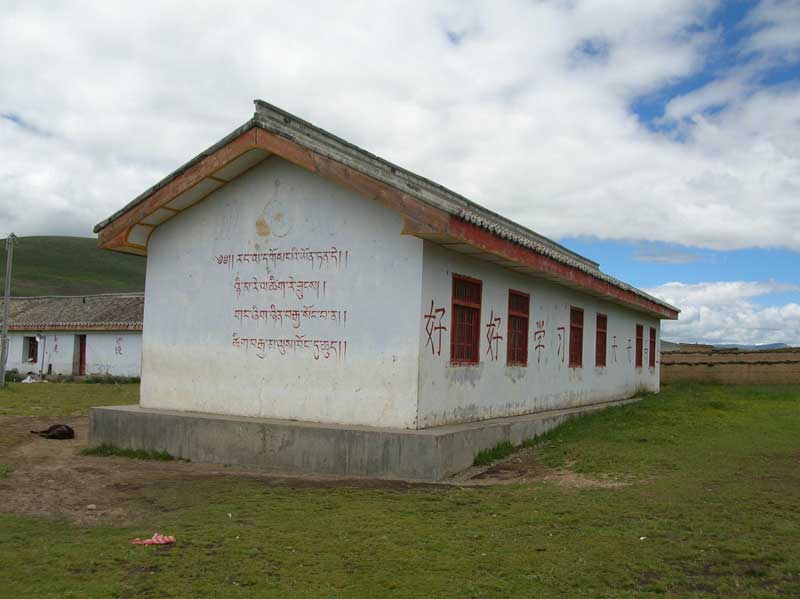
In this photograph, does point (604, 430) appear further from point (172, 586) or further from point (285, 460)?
point (172, 586)

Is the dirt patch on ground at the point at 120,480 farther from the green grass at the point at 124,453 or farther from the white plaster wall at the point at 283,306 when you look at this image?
the white plaster wall at the point at 283,306

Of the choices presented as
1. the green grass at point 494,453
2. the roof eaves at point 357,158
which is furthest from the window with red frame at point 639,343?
the green grass at point 494,453

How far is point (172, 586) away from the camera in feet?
17.8

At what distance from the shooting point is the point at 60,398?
22.7m

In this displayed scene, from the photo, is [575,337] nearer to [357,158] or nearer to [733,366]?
[357,158]

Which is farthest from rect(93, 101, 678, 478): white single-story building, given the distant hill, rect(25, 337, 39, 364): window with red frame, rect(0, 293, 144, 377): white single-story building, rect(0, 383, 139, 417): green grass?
the distant hill

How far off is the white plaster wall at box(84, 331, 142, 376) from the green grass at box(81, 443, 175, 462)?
21.3 metres

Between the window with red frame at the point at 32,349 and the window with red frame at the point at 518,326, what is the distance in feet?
98.5

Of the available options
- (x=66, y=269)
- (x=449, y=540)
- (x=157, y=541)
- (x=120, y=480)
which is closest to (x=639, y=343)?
(x=120, y=480)

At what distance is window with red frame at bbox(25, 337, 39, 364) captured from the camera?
37.0m

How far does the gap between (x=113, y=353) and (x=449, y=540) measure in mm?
29936

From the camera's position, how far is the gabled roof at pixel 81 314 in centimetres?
3372

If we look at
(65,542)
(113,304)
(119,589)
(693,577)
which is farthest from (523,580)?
(113,304)

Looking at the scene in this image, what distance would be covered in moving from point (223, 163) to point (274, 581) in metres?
7.25
